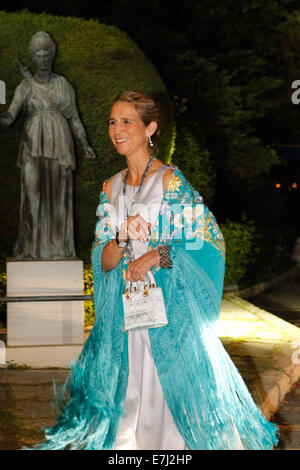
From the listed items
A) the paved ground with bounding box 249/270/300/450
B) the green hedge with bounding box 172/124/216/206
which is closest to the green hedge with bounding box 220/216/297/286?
the paved ground with bounding box 249/270/300/450

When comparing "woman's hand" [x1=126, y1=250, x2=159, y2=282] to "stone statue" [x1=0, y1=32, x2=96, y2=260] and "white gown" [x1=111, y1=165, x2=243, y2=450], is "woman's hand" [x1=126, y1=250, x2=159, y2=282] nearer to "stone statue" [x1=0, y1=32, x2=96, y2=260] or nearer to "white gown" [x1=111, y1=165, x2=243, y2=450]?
"white gown" [x1=111, y1=165, x2=243, y2=450]

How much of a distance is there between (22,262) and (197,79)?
10055mm

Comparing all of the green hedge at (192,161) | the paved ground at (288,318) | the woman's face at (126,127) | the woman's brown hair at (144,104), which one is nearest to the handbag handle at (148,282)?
the woman's face at (126,127)

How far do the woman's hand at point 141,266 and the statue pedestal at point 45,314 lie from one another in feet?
11.4

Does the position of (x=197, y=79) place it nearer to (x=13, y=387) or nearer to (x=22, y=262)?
(x=22, y=262)

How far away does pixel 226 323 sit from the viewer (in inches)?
358

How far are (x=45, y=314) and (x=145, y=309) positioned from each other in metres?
3.49

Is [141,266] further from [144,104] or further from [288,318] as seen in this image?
[288,318]

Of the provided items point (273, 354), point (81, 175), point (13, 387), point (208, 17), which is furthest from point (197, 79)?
point (13, 387)

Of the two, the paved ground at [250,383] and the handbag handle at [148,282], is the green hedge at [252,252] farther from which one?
the handbag handle at [148,282]

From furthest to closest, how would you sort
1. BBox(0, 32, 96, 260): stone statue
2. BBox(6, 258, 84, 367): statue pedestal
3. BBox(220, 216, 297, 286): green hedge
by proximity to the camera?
1. BBox(220, 216, 297, 286): green hedge
2. BBox(0, 32, 96, 260): stone statue
3. BBox(6, 258, 84, 367): statue pedestal

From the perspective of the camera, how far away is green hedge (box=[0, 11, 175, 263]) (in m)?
8.80

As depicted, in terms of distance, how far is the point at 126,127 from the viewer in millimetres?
3424

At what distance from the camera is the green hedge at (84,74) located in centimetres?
880
